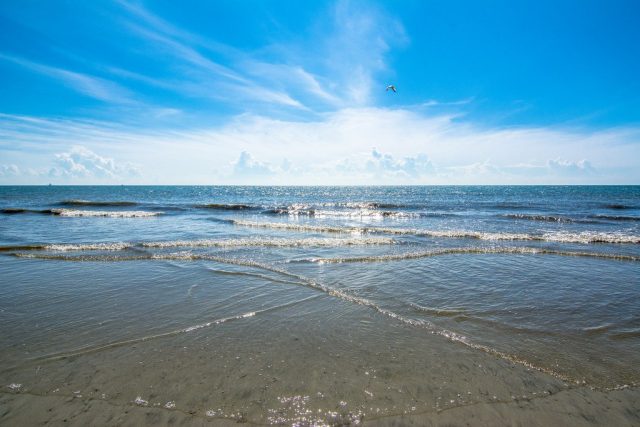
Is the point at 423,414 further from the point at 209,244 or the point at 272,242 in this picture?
the point at 209,244

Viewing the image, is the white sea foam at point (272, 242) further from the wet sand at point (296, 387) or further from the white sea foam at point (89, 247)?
the wet sand at point (296, 387)

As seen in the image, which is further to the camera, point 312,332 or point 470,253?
point 470,253

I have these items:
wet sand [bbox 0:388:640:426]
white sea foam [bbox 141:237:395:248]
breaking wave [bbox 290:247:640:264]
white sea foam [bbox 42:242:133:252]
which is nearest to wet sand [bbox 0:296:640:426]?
wet sand [bbox 0:388:640:426]

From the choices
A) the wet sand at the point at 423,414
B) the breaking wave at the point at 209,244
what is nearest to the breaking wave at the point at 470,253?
the breaking wave at the point at 209,244

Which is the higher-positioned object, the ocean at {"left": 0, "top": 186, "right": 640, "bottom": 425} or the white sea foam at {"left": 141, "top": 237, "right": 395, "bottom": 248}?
the ocean at {"left": 0, "top": 186, "right": 640, "bottom": 425}

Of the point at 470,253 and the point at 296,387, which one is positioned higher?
the point at 296,387

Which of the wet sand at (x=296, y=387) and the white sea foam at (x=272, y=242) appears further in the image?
the white sea foam at (x=272, y=242)

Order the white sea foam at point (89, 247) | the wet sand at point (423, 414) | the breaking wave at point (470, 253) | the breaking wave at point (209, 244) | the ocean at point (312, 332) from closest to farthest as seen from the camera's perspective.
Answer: the wet sand at point (423, 414) < the ocean at point (312, 332) < the breaking wave at point (470, 253) < the white sea foam at point (89, 247) < the breaking wave at point (209, 244)

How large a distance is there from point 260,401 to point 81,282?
7.73 meters

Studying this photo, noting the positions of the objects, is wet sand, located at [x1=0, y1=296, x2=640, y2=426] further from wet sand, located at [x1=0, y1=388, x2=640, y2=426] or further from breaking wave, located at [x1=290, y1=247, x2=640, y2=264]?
breaking wave, located at [x1=290, y1=247, x2=640, y2=264]

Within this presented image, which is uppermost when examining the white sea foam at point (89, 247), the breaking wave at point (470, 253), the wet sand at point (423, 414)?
the white sea foam at point (89, 247)

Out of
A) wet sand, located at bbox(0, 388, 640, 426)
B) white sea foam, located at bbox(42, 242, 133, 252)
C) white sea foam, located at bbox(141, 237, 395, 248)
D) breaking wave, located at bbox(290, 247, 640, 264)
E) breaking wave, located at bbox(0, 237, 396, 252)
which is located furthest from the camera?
white sea foam, located at bbox(141, 237, 395, 248)

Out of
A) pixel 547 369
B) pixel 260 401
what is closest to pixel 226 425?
pixel 260 401

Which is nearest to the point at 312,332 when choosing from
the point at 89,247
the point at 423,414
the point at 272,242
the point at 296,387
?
the point at 296,387
